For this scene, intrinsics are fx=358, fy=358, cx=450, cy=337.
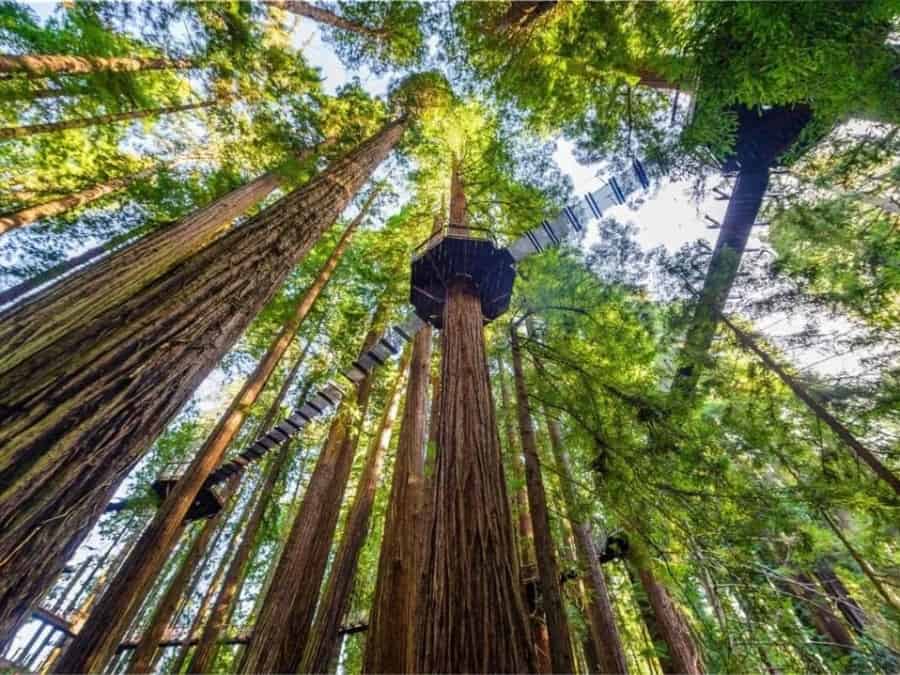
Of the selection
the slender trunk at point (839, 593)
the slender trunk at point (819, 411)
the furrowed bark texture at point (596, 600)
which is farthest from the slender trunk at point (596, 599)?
the slender trunk at point (819, 411)

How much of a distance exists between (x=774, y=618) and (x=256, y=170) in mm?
8199

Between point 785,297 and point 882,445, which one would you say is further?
point 785,297

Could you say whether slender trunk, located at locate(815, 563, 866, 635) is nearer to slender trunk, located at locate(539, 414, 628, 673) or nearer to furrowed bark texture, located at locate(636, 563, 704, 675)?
furrowed bark texture, located at locate(636, 563, 704, 675)

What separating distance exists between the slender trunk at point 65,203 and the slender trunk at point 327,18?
3.60m

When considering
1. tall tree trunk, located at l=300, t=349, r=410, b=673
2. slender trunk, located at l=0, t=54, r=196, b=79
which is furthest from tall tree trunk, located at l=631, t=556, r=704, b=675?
slender trunk, located at l=0, t=54, r=196, b=79

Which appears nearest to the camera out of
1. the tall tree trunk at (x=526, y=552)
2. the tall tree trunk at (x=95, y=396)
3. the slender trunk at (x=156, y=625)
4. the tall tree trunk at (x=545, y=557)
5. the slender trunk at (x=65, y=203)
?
the tall tree trunk at (x=95, y=396)

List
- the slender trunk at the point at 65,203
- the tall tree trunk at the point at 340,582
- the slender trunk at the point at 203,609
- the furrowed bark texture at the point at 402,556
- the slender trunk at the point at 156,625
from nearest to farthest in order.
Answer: the furrowed bark texture at the point at 402,556
the tall tree trunk at the point at 340,582
the slender trunk at the point at 156,625
the slender trunk at the point at 65,203
the slender trunk at the point at 203,609

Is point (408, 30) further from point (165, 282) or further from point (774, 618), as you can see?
point (774, 618)

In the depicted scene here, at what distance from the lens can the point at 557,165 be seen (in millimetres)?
5605

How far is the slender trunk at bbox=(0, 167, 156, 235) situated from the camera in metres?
5.43

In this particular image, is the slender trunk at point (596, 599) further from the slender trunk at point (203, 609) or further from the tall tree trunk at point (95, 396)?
the slender trunk at point (203, 609)

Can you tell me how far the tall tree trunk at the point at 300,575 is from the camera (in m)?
3.19

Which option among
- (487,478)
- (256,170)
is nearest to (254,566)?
(256,170)

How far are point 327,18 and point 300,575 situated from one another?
25.0 ft
